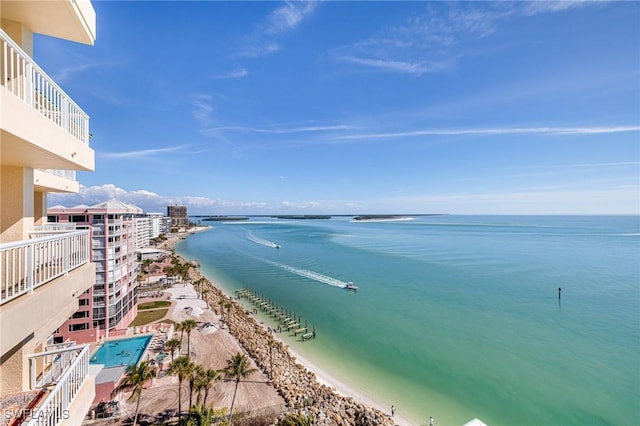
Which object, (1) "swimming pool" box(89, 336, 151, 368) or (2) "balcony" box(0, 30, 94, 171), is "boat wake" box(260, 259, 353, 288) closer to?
(1) "swimming pool" box(89, 336, 151, 368)

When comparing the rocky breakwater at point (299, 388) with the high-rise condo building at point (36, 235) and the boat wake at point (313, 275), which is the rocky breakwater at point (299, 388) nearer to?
the high-rise condo building at point (36, 235)

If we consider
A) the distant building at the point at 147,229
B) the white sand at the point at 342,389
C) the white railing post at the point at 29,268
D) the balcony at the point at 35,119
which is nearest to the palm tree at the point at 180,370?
the white sand at the point at 342,389

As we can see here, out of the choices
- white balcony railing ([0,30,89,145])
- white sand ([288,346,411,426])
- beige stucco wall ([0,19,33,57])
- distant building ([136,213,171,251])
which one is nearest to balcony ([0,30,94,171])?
white balcony railing ([0,30,89,145])

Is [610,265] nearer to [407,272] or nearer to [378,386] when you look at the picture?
[407,272]

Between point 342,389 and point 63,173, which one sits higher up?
point 63,173

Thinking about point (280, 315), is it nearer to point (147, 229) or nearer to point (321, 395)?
point (321, 395)

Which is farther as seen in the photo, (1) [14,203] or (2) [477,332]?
(2) [477,332]

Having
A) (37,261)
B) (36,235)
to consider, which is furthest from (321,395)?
(37,261)
